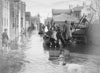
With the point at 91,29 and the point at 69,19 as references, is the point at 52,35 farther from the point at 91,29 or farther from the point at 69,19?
the point at 69,19

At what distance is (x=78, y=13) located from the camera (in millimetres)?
70250

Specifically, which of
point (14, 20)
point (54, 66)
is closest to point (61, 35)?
point (54, 66)

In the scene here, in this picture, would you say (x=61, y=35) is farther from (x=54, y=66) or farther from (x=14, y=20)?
(x=14, y=20)

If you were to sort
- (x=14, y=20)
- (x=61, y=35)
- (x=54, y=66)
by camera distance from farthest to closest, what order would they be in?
(x=14, y=20), (x=61, y=35), (x=54, y=66)

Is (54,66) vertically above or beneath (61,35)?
beneath

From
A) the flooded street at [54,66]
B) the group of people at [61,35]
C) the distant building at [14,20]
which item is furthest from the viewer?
the distant building at [14,20]

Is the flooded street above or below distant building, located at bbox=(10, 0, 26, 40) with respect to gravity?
below

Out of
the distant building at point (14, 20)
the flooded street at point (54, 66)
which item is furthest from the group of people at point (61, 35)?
the distant building at point (14, 20)

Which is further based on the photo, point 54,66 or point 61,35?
point 61,35

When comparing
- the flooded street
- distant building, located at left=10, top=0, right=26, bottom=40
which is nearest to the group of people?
the flooded street

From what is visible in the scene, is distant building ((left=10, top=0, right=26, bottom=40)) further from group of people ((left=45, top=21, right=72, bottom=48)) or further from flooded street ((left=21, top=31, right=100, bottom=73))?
flooded street ((left=21, top=31, right=100, bottom=73))

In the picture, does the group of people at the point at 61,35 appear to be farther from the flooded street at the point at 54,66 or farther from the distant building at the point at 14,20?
the distant building at the point at 14,20

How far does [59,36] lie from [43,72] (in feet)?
40.2

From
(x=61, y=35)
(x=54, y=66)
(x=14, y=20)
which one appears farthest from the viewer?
(x=14, y=20)
